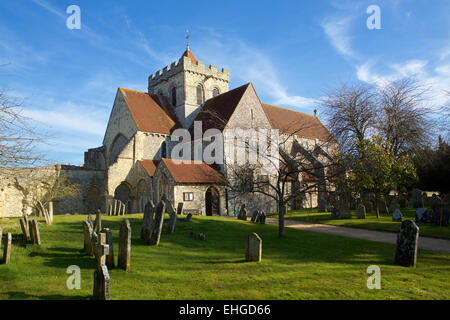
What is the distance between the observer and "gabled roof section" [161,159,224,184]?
2328 centimetres

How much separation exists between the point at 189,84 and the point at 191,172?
13.1m

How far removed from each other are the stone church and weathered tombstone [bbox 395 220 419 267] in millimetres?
9799

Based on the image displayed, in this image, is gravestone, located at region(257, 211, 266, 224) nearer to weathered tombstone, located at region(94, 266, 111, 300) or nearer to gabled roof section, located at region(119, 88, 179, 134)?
weathered tombstone, located at region(94, 266, 111, 300)

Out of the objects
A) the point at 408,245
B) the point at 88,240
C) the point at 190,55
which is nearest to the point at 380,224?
the point at 408,245

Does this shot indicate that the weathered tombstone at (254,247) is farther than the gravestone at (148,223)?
No

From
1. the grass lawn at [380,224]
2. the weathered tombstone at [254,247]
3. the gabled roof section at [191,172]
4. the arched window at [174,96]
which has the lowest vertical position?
the grass lawn at [380,224]

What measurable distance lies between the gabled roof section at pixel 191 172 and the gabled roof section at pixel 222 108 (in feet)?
13.3

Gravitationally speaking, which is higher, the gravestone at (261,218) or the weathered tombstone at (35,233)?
the weathered tombstone at (35,233)

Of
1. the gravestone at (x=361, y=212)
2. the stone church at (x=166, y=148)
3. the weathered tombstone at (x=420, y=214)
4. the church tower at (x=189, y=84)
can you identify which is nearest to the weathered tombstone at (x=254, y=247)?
the stone church at (x=166, y=148)

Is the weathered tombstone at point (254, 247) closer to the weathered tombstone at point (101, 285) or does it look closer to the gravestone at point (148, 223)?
the gravestone at point (148, 223)

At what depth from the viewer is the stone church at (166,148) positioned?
24.0 metres

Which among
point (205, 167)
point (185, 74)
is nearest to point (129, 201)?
point (205, 167)
